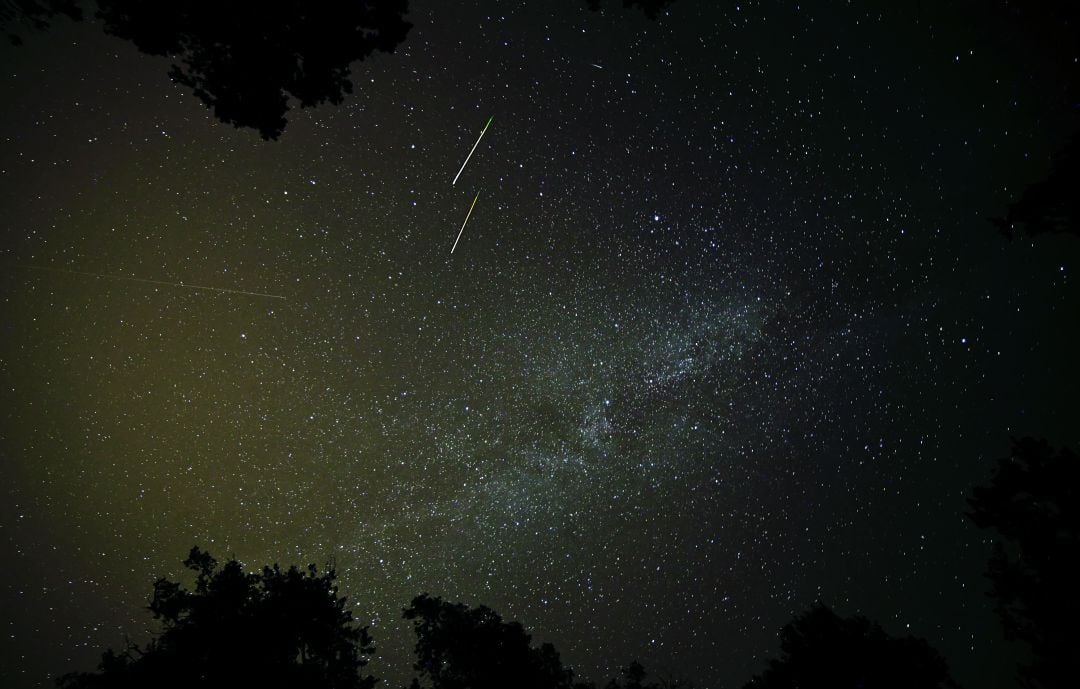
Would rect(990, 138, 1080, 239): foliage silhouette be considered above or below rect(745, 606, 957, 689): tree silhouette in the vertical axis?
above

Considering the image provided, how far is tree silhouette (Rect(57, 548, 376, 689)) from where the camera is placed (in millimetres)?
7090

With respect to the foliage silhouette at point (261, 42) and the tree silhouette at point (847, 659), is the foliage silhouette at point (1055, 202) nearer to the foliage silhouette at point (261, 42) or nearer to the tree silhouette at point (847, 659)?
the foliage silhouette at point (261, 42)

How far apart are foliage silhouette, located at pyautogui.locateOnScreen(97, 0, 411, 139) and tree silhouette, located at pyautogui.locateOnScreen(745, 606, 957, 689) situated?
12.6 meters

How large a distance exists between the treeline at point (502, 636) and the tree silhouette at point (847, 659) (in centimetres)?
2

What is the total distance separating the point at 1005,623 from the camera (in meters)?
6.36

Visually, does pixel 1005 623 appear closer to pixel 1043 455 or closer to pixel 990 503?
pixel 990 503

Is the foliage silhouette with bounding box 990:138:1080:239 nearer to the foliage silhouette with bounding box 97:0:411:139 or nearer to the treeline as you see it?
the treeline

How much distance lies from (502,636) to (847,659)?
7071mm

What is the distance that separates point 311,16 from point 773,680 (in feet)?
43.8

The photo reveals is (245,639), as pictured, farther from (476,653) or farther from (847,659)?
(847,659)

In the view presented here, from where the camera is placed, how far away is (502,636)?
963 cm

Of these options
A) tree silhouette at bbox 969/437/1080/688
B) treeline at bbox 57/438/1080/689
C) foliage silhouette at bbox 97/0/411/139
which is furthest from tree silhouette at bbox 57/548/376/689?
tree silhouette at bbox 969/437/1080/688

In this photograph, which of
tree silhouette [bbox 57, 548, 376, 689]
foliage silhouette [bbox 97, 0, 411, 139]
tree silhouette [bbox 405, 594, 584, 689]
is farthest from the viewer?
tree silhouette [bbox 405, 594, 584, 689]

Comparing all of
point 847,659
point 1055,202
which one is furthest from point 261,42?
point 847,659
